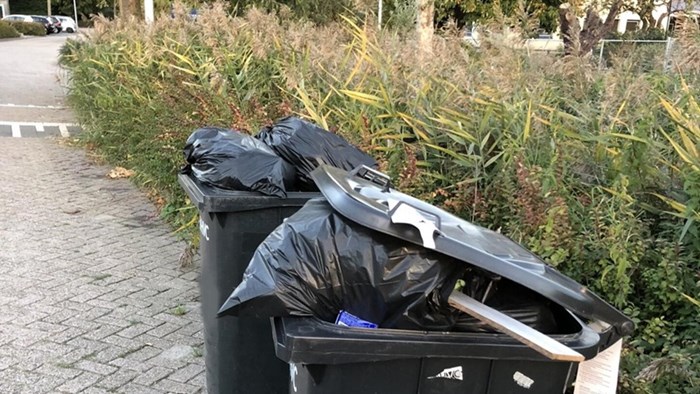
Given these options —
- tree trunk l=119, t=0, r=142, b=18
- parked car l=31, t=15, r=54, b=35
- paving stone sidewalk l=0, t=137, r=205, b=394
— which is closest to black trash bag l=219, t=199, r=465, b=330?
paving stone sidewalk l=0, t=137, r=205, b=394

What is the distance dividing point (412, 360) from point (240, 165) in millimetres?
1263

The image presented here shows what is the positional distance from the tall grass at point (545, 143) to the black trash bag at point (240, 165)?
101cm

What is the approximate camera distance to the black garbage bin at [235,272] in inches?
101

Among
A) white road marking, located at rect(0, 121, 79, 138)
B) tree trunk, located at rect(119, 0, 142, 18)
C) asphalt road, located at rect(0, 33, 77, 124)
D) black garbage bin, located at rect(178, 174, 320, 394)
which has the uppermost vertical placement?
tree trunk, located at rect(119, 0, 142, 18)

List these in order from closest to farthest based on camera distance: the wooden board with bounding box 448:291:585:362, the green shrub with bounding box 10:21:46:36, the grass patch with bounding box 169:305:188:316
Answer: the wooden board with bounding box 448:291:585:362 < the grass patch with bounding box 169:305:188:316 < the green shrub with bounding box 10:21:46:36

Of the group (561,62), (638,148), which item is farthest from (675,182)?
(561,62)

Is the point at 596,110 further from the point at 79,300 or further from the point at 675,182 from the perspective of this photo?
the point at 79,300

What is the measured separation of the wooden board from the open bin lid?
0.33 ft

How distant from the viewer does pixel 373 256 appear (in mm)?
1693

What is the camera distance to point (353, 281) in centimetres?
172

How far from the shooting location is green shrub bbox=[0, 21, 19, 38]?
4469 cm

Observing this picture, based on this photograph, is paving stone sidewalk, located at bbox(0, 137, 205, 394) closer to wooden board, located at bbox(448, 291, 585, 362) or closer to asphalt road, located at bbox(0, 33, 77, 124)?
wooden board, located at bbox(448, 291, 585, 362)

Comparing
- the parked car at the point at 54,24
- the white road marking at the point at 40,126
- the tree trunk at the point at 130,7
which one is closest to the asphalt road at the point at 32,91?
the white road marking at the point at 40,126

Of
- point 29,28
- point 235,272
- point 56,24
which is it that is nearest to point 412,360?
point 235,272
